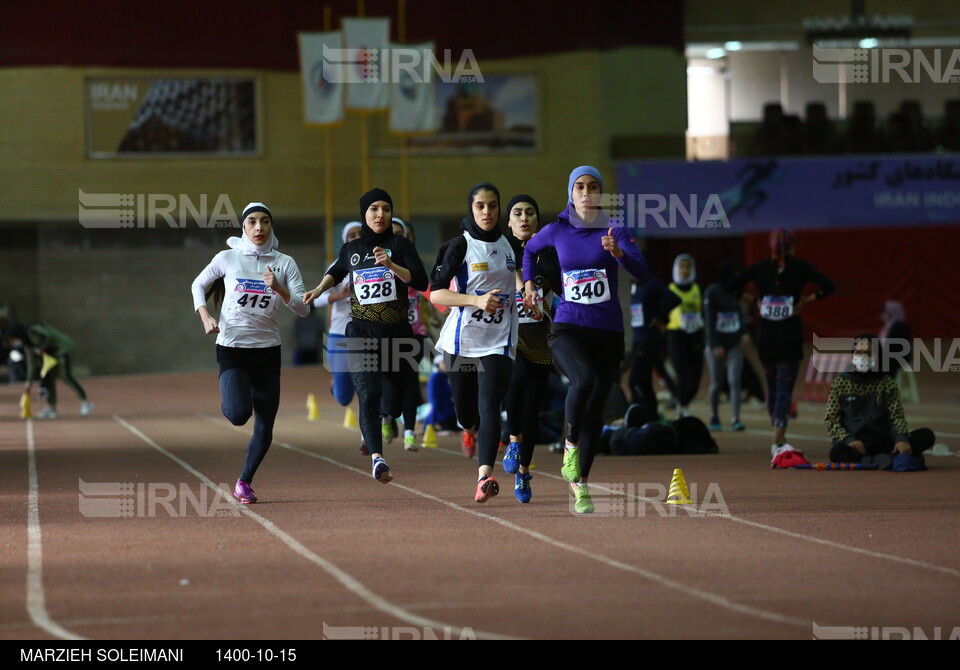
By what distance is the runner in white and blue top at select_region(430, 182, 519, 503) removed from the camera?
10242 mm

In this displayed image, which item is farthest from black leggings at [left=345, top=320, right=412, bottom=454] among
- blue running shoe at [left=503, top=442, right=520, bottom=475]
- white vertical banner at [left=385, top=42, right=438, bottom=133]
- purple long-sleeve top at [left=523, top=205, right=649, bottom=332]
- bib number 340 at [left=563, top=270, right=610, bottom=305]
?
white vertical banner at [left=385, top=42, right=438, bottom=133]

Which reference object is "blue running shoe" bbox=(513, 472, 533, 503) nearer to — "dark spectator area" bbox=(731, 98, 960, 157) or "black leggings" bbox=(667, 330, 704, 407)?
"black leggings" bbox=(667, 330, 704, 407)

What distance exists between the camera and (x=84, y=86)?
39250 mm

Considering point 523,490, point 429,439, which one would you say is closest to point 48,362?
point 429,439

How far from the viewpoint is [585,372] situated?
994 cm

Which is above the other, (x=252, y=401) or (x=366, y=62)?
(x=366, y=62)

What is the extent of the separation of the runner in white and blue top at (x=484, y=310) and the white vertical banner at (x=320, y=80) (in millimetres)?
26434

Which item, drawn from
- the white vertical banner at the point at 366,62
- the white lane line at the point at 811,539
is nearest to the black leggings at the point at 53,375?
the white lane line at the point at 811,539

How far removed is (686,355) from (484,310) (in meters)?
9.92

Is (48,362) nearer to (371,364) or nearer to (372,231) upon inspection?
(371,364)

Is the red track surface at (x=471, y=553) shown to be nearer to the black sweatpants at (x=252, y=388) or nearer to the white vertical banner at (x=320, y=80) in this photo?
the black sweatpants at (x=252, y=388)

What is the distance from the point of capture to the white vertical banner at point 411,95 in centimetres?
3644

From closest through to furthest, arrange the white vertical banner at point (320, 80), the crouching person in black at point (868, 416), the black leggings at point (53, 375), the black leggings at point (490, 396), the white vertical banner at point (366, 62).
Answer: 1. the black leggings at point (490, 396)
2. the crouching person in black at point (868, 416)
3. the black leggings at point (53, 375)
4. the white vertical banner at point (366, 62)
5. the white vertical banner at point (320, 80)
